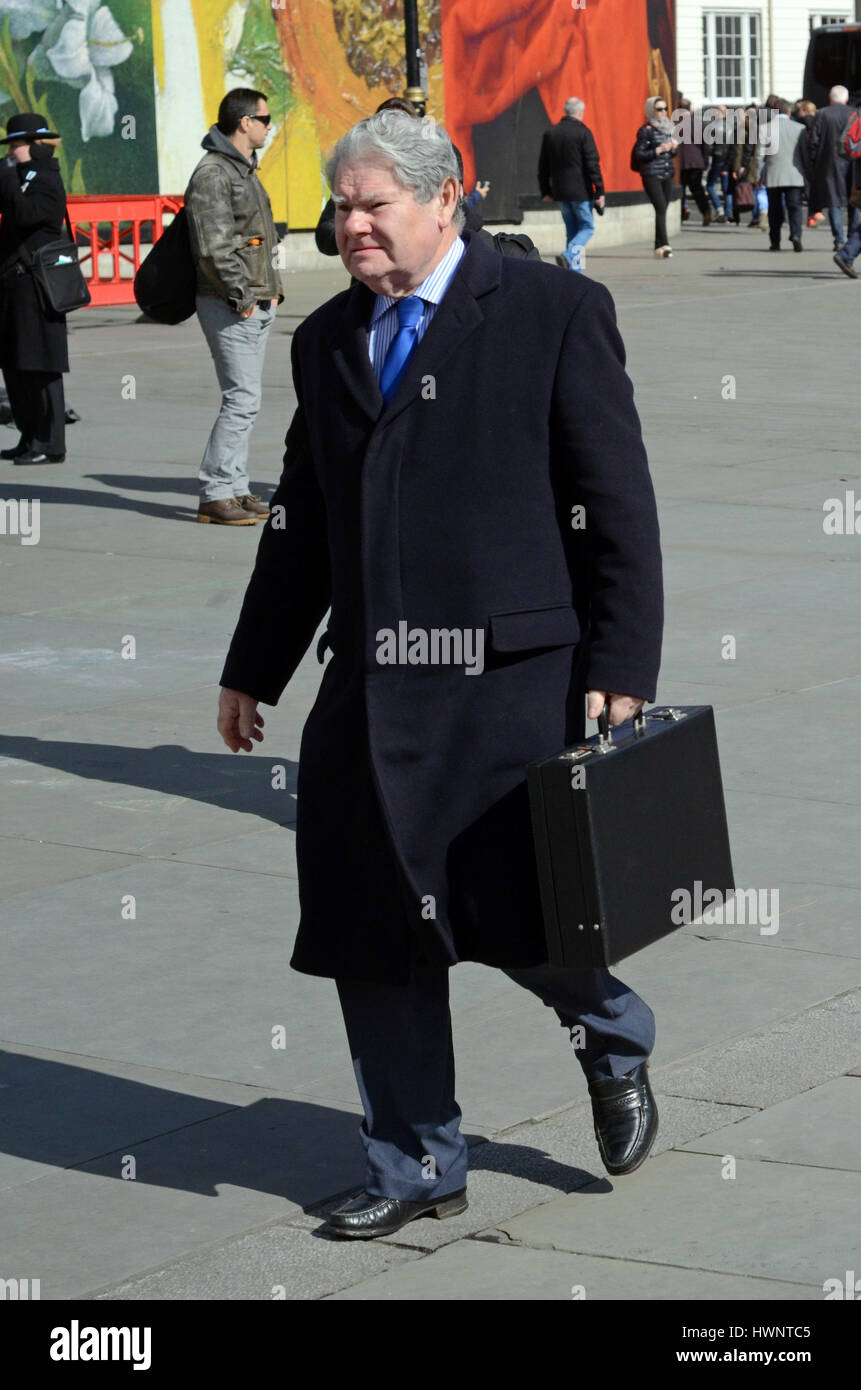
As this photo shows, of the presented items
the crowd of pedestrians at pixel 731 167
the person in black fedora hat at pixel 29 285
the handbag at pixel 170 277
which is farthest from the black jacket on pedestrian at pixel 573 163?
the handbag at pixel 170 277

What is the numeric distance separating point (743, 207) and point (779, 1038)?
113 feet

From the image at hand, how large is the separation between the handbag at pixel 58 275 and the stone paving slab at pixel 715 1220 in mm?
9779

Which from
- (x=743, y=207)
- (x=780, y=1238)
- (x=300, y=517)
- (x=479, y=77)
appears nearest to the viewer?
(x=780, y=1238)

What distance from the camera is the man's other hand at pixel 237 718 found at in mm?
4039

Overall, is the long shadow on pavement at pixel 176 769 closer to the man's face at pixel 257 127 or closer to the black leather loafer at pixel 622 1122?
the black leather loafer at pixel 622 1122

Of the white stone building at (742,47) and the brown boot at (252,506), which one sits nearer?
the brown boot at (252,506)

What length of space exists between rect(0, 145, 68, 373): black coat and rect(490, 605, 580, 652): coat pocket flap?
31.4ft

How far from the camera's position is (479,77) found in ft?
100

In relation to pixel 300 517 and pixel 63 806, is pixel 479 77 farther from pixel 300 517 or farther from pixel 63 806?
pixel 300 517

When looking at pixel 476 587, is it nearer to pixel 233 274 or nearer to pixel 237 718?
pixel 237 718

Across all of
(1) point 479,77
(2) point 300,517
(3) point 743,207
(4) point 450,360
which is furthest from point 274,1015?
(3) point 743,207

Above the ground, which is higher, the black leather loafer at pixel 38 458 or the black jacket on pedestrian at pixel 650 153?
the black jacket on pedestrian at pixel 650 153

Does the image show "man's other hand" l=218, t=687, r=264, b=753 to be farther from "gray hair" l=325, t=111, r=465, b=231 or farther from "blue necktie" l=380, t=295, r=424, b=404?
"gray hair" l=325, t=111, r=465, b=231

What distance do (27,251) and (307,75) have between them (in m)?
15.8
